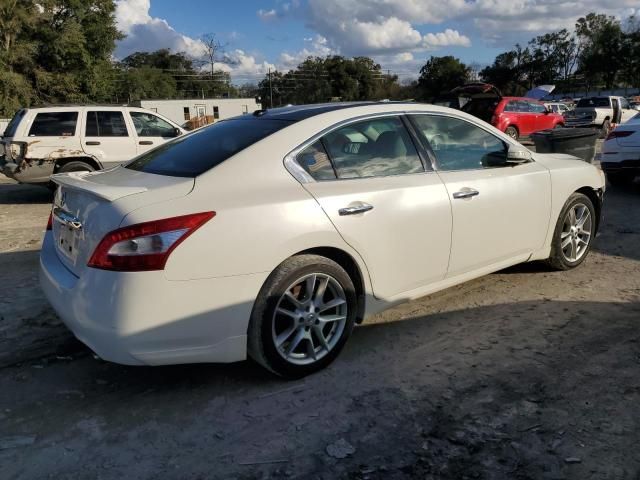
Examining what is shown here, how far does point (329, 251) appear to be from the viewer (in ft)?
11.0

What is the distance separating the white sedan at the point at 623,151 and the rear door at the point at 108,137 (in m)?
8.16

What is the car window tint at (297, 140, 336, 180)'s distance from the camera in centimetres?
341

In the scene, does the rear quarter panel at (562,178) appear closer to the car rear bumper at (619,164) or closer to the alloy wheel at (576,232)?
the alloy wheel at (576,232)

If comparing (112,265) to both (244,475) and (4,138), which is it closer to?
(244,475)

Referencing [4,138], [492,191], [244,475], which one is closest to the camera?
[244,475]

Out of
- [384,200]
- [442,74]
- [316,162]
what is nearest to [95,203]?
[316,162]

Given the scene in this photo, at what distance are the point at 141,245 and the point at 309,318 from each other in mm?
1076

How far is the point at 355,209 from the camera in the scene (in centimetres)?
339

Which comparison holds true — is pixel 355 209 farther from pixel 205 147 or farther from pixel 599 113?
pixel 599 113

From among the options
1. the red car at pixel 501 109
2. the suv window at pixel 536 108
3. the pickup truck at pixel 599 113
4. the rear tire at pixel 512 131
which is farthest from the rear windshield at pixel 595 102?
the rear tire at pixel 512 131

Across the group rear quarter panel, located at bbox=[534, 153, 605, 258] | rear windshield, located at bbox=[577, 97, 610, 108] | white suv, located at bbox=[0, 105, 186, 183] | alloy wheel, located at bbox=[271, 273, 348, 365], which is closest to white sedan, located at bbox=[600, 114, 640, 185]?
rear quarter panel, located at bbox=[534, 153, 605, 258]

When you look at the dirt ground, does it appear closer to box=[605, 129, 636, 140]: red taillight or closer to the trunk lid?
the trunk lid

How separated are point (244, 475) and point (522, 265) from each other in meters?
3.78

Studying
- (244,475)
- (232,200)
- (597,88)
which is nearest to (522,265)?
(232,200)
